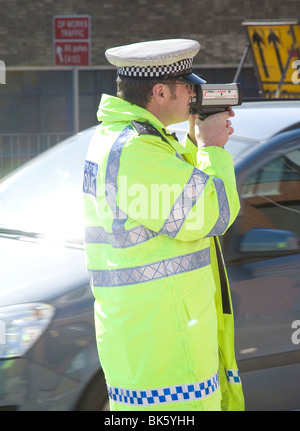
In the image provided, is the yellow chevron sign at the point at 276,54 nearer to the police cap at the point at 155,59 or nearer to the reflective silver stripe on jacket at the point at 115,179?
the police cap at the point at 155,59

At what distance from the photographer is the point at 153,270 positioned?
2.26 meters

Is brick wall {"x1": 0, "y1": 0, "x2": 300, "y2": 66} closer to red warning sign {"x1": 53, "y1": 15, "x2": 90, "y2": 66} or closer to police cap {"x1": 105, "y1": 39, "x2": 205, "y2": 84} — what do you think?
red warning sign {"x1": 53, "y1": 15, "x2": 90, "y2": 66}

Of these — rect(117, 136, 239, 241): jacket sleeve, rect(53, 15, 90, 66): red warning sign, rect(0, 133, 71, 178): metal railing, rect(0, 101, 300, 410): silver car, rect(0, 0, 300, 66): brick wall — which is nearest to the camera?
rect(117, 136, 239, 241): jacket sleeve

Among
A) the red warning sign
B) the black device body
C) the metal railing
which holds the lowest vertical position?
the metal railing

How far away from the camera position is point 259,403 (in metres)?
3.29

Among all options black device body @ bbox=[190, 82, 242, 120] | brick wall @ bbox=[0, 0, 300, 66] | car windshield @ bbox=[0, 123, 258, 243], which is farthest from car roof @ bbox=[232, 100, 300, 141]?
brick wall @ bbox=[0, 0, 300, 66]

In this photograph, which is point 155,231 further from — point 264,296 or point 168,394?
point 264,296

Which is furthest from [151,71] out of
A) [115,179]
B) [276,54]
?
[276,54]

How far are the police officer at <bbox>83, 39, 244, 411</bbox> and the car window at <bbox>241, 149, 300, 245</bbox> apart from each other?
101cm

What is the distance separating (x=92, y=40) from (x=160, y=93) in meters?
15.4

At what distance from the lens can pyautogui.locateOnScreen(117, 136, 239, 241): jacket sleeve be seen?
2.22 metres

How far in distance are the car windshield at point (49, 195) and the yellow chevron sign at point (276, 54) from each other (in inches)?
317
